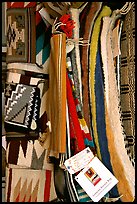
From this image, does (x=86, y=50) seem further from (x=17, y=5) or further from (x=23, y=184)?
(x=23, y=184)

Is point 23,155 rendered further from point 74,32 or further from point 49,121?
point 74,32

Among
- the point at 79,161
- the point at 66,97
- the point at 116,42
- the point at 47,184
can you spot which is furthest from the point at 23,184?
the point at 116,42

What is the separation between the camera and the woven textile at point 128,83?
107cm

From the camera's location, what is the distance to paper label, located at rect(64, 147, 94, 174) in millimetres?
1036

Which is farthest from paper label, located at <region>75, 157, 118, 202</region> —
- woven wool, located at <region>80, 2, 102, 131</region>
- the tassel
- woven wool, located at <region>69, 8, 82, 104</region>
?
the tassel

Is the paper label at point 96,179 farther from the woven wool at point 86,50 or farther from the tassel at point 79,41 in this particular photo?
the tassel at point 79,41

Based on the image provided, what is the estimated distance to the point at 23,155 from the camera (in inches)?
42.6

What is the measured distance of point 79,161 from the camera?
1.04 m

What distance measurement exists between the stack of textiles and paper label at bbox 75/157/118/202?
2 cm

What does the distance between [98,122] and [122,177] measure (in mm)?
170

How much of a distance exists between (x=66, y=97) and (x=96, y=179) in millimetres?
254

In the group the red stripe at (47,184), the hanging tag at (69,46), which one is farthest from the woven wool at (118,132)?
the red stripe at (47,184)

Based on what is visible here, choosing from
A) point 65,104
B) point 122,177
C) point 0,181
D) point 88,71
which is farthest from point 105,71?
point 0,181

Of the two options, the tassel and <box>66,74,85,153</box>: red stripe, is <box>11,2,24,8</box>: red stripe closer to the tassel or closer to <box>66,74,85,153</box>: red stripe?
the tassel
